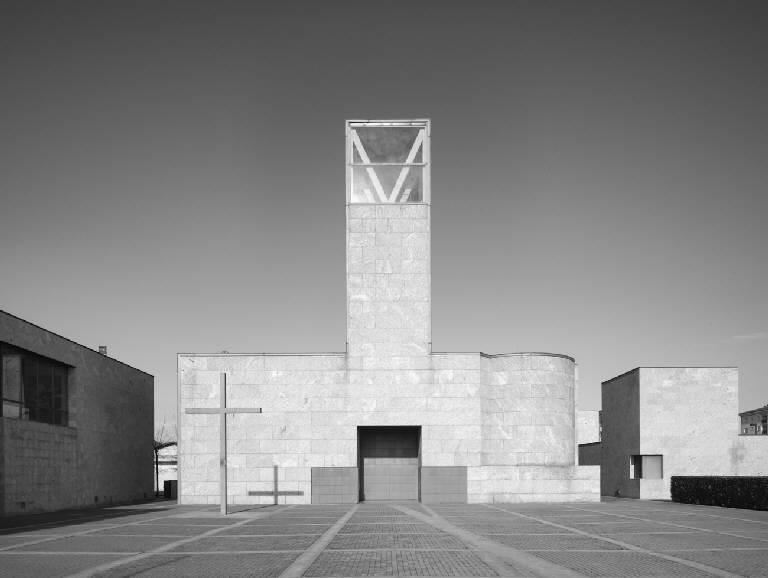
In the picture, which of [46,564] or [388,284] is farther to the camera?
[388,284]

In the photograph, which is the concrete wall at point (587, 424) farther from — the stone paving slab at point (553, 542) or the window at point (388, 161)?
the stone paving slab at point (553, 542)

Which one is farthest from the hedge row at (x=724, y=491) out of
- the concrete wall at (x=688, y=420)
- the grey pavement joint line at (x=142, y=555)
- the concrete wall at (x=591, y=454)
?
the grey pavement joint line at (x=142, y=555)

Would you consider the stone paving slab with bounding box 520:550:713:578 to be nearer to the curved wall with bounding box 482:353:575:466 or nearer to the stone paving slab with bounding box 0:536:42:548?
the stone paving slab with bounding box 0:536:42:548

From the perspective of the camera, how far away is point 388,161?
38.2 m

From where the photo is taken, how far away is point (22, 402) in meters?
31.3

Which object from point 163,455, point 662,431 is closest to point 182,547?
point 662,431

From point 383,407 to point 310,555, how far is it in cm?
2018

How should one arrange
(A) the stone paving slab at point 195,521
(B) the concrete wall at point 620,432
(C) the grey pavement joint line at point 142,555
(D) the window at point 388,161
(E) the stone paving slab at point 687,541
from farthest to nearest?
(B) the concrete wall at point 620,432 < (D) the window at point 388,161 < (A) the stone paving slab at point 195,521 < (E) the stone paving slab at point 687,541 < (C) the grey pavement joint line at point 142,555

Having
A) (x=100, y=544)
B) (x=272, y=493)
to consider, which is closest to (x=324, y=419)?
(x=272, y=493)

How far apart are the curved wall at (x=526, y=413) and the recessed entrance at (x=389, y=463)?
382 cm

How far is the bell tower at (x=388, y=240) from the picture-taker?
119 ft

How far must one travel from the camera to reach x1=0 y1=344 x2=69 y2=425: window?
3031 cm

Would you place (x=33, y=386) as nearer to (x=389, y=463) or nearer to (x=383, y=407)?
(x=383, y=407)

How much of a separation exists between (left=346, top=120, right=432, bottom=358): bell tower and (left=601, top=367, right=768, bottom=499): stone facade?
533 inches
